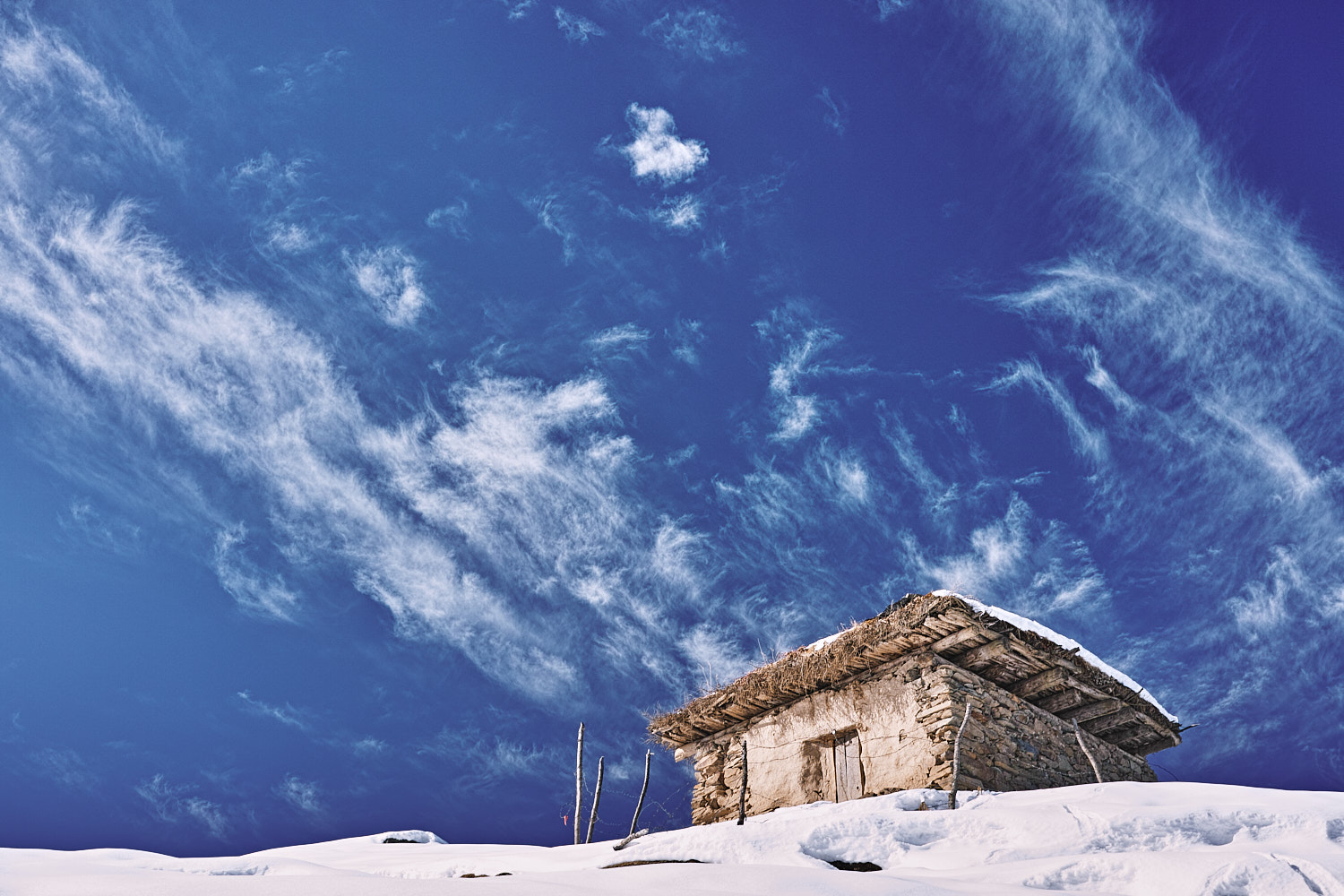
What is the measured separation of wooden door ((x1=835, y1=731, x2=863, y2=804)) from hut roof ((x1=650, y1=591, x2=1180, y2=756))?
0.64 meters

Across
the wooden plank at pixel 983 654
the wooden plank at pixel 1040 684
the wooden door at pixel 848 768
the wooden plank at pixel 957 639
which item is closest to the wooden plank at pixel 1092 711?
the wooden plank at pixel 1040 684

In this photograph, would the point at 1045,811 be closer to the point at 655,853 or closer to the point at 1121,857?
the point at 1121,857

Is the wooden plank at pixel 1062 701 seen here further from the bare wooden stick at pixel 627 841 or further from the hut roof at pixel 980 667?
the bare wooden stick at pixel 627 841

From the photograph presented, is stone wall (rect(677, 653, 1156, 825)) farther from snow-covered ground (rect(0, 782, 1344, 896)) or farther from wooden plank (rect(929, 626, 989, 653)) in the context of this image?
snow-covered ground (rect(0, 782, 1344, 896))

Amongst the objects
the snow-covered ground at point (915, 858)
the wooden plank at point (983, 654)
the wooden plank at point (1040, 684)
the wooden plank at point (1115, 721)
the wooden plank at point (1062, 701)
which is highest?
the wooden plank at point (983, 654)

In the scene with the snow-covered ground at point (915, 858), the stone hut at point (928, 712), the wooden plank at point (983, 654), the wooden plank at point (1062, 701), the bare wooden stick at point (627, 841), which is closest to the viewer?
the snow-covered ground at point (915, 858)

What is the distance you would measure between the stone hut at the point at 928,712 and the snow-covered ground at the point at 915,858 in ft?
7.33

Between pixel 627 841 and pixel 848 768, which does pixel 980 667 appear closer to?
pixel 848 768

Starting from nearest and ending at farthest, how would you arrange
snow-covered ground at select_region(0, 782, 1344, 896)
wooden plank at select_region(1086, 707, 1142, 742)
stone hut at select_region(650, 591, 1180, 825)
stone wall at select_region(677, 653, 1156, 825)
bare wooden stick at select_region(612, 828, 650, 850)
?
1. snow-covered ground at select_region(0, 782, 1344, 896)
2. bare wooden stick at select_region(612, 828, 650, 850)
3. stone wall at select_region(677, 653, 1156, 825)
4. stone hut at select_region(650, 591, 1180, 825)
5. wooden plank at select_region(1086, 707, 1142, 742)

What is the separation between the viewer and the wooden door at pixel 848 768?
8609mm

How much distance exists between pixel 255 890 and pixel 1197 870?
411 cm

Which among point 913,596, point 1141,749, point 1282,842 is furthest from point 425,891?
point 1141,749

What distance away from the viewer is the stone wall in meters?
8.00

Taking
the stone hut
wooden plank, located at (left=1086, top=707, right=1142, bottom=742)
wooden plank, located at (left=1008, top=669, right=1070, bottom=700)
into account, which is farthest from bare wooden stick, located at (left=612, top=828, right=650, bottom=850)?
wooden plank, located at (left=1086, top=707, right=1142, bottom=742)
